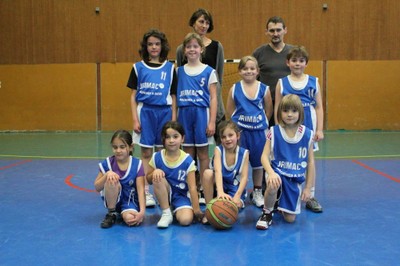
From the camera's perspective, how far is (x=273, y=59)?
4414mm

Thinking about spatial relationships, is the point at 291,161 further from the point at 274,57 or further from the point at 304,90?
the point at 274,57

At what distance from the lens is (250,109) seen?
4.03m

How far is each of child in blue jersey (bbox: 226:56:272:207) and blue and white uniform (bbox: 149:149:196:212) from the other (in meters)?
0.77

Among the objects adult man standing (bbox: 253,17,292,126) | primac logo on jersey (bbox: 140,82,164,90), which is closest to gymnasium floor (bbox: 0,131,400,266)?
primac logo on jersey (bbox: 140,82,164,90)

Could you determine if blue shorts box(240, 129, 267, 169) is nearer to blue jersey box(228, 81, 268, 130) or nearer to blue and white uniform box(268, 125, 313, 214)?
blue jersey box(228, 81, 268, 130)

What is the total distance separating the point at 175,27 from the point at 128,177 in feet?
27.2

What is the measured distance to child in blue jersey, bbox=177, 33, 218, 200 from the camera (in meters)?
4.05

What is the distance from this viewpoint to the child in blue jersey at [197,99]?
405 cm

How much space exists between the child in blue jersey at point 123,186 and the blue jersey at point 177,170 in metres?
0.18

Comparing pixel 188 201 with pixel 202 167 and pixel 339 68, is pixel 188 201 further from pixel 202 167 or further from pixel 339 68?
pixel 339 68

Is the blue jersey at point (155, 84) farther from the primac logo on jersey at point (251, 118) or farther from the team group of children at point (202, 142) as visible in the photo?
the primac logo on jersey at point (251, 118)

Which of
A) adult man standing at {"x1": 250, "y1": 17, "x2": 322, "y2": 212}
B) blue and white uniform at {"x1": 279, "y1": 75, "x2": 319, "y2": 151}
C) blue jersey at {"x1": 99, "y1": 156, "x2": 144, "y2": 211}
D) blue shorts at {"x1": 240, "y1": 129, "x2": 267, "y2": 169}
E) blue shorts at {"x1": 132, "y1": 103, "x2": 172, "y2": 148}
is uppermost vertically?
adult man standing at {"x1": 250, "y1": 17, "x2": 322, "y2": 212}

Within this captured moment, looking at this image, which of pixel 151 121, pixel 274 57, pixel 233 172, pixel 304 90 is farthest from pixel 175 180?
pixel 274 57

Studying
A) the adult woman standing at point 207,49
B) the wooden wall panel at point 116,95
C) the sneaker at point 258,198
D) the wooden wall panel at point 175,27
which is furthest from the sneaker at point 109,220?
the wooden wall panel at point 175,27
